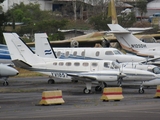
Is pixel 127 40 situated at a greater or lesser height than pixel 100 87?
greater

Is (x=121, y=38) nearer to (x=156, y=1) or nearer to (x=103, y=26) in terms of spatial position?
(x=103, y=26)

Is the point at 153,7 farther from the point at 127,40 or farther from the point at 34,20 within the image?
the point at 127,40

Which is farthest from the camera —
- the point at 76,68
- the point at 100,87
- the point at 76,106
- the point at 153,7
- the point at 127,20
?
the point at 153,7

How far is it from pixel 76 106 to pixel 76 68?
33.1 ft

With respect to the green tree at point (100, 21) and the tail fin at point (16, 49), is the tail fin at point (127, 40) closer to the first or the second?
the tail fin at point (16, 49)

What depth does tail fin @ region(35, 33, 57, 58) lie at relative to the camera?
42.6 meters

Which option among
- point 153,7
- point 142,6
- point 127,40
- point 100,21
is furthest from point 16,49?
point 153,7

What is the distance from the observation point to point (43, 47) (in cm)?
4306

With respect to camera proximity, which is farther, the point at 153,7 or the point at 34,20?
the point at 153,7

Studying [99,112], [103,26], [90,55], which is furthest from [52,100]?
[103,26]

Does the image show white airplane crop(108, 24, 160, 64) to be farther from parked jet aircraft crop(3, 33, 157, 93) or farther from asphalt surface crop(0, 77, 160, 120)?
asphalt surface crop(0, 77, 160, 120)

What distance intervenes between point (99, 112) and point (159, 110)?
7.46 ft

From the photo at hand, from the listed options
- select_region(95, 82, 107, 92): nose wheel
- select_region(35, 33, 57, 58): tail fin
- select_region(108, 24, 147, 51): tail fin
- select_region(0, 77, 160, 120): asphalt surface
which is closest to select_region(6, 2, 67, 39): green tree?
select_region(108, 24, 147, 51): tail fin

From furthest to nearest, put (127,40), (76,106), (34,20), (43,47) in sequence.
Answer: (34,20) < (127,40) < (43,47) < (76,106)
